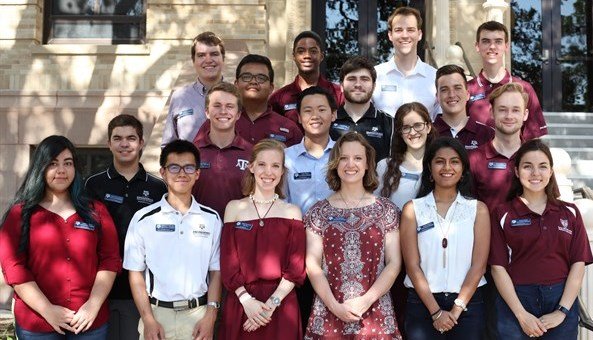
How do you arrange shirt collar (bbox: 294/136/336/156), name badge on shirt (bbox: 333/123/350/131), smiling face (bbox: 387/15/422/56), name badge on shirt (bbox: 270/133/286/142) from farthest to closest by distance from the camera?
smiling face (bbox: 387/15/422/56)
name badge on shirt (bbox: 270/133/286/142)
name badge on shirt (bbox: 333/123/350/131)
shirt collar (bbox: 294/136/336/156)

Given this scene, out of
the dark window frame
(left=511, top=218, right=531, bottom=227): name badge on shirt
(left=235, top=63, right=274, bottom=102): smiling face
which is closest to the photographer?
(left=511, top=218, right=531, bottom=227): name badge on shirt

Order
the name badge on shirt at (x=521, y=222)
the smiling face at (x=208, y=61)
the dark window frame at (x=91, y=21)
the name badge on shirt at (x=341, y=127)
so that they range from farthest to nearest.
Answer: the dark window frame at (x=91, y=21) < the smiling face at (x=208, y=61) < the name badge on shirt at (x=341, y=127) < the name badge on shirt at (x=521, y=222)

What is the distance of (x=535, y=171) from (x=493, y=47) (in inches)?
82.1

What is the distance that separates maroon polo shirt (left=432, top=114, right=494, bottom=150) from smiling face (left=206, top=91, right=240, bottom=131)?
5.19 feet

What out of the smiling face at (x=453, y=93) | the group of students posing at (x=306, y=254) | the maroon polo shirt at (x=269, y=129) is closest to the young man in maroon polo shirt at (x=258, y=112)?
the maroon polo shirt at (x=269, y=129)

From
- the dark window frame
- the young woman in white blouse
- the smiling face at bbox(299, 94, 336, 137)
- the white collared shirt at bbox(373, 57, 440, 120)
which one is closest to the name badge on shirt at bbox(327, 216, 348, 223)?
the young woman in white blouse

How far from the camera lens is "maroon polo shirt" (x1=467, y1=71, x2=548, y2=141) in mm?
6375

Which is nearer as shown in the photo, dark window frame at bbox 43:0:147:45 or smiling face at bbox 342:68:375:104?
smiling face at bbox 342:68:375:104

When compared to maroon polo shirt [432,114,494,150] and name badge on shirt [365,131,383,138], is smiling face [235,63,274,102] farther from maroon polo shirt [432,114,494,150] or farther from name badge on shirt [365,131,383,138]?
maroon polo shirt [432,114,494,150]

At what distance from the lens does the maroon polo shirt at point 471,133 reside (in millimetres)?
5945

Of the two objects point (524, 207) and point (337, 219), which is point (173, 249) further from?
point (524, 207)

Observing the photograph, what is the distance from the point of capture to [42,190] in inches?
197

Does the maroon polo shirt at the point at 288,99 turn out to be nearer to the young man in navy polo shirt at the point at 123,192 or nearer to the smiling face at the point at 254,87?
the smiling face at the point at 254,87

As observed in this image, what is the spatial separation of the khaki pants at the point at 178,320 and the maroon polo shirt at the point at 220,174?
787 millimetres
